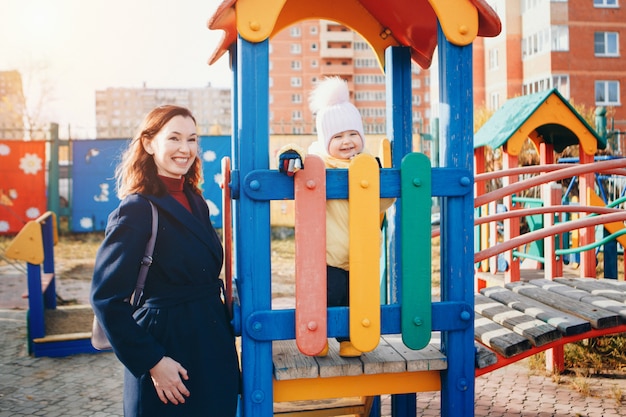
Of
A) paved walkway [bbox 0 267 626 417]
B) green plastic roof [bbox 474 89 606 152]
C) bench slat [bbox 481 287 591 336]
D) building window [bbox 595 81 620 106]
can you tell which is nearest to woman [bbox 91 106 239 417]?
bench slat [bbox 481 287 591 336]

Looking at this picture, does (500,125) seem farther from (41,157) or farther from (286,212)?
(41,157)

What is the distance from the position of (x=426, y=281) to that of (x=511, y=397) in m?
2.29

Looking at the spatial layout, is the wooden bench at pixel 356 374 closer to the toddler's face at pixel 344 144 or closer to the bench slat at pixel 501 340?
the bench slat at pixel 501 340

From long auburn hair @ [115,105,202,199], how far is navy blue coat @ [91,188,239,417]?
64mm

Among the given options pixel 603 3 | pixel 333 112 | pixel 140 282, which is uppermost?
pixel 603 3

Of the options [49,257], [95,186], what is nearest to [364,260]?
[49,257]

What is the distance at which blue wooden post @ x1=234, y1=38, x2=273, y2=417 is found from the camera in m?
2.29

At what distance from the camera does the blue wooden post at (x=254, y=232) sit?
229cm

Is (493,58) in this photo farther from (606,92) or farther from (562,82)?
(606,92)

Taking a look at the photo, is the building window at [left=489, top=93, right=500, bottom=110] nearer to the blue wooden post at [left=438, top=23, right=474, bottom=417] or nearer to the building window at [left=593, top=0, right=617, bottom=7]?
the building window at [left=593, top=0, right=617, bottom=7]

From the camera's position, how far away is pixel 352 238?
7.52ft

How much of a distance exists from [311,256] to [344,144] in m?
0.66

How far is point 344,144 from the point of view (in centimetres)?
272

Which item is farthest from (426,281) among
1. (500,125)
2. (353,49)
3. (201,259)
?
(353,49)
